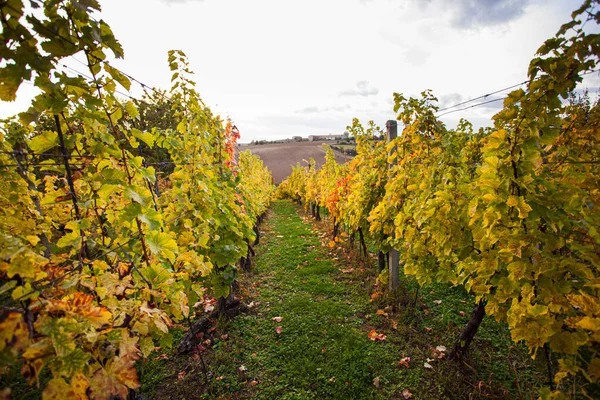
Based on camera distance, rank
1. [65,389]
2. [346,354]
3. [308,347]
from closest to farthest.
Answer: [65,389] < [346,354] < [308,347]

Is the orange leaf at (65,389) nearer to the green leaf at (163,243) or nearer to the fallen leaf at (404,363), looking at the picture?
the green leaf at (163,243)

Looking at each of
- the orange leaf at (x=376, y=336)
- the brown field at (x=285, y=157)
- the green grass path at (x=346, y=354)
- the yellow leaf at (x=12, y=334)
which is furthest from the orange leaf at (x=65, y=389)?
the brown field at (x=285, y=157)

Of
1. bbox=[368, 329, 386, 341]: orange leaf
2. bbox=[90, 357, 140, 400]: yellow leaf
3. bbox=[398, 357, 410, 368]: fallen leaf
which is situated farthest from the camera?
bbox=[368, 329, 386, 341]: orange leaf

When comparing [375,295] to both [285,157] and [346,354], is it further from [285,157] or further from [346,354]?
[285,157]

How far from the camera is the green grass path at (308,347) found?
302 centimetres

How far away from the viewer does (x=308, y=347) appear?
12.0ft

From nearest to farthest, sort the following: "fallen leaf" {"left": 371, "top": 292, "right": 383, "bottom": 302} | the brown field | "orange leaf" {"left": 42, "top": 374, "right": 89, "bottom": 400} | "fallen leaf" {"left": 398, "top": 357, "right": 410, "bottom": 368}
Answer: "orange leaf" {"left": 42, "top": 374, "right": 89, "bottom": 400} → "fallen leaf" {"left": 398, "top": 357, "right": 410, "bottom": 368} → "fallen leaf" {"left": 371, "top": 292, "right": 383, "bottom": 302} → the brown field

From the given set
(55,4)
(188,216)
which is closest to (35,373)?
(55,4)

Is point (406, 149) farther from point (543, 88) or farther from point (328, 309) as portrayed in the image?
point (328, 309)

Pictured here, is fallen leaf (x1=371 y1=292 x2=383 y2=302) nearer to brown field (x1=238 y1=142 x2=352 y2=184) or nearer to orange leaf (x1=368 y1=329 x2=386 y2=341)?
orange leaf (x1=368 y1=329 x2=386 y2=341)

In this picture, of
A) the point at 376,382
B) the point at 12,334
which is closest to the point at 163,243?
the point at 12,334

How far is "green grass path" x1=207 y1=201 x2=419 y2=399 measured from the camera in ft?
9.92

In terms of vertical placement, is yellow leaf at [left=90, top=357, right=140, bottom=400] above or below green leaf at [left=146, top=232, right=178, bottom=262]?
below

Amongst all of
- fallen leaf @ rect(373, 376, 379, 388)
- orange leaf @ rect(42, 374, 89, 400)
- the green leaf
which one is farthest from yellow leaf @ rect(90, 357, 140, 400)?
fallen leaf @ rect(373, 376, 379, 388)
